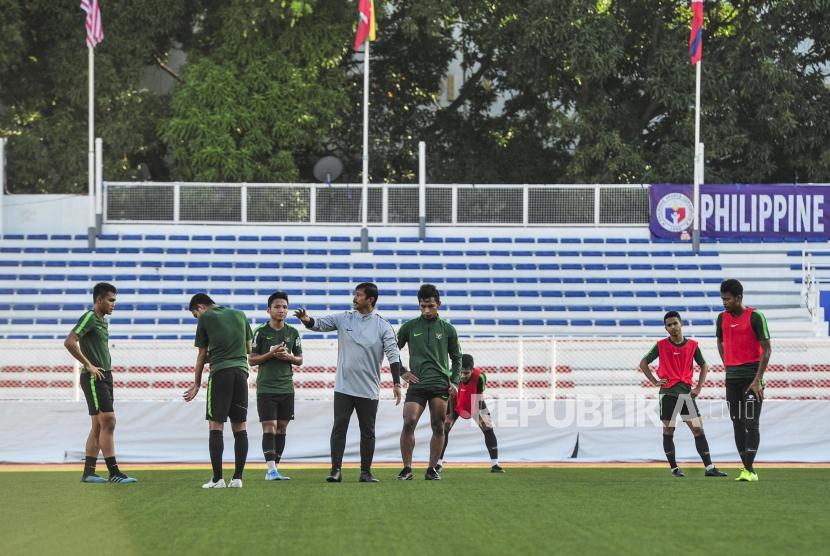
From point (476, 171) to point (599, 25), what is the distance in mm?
5271

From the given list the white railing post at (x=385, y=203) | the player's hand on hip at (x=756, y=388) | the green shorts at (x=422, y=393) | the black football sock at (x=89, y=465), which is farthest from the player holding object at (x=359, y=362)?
the white railing post at (x=385, y=203)

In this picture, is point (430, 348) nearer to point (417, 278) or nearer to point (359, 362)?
point (359, 362)

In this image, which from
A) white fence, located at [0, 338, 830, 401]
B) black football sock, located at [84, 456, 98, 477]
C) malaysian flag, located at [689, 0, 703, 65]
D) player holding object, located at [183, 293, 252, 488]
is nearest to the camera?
player holding object, located at [183, 293, 252, 488]

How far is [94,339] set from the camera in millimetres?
13305

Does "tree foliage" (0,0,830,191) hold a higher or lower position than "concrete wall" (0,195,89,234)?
higher

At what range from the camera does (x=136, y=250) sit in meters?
29.7

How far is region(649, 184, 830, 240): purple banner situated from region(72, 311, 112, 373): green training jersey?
18.8 metres

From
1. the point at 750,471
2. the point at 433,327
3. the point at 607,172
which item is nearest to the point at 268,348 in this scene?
the point at 433,327

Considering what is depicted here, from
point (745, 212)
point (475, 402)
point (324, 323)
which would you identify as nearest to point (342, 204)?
point (745, 212)

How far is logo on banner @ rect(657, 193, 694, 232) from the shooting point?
30.5 meters

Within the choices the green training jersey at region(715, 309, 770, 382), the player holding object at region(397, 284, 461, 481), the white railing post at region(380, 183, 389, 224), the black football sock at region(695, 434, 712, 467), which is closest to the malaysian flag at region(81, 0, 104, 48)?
the white railing post at region(380, 183, 389, 224)

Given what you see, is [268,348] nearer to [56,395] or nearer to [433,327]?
[433,327]

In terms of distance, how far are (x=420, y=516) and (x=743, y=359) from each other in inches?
183

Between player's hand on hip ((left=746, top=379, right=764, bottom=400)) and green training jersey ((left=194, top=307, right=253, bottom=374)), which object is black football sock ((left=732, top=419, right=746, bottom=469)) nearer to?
player's hand on hip ((left=746, top=379, right=764, bottom=400))
